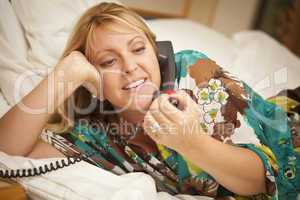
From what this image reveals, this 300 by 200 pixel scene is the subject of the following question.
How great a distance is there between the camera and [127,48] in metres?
0.69

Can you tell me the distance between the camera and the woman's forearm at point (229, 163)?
0.63 meters

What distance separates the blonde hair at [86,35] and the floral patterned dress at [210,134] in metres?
0.03

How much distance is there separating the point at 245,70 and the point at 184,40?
0.66ft

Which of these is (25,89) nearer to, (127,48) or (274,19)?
(127,48)

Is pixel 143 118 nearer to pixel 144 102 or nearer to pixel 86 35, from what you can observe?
pixel 144 102

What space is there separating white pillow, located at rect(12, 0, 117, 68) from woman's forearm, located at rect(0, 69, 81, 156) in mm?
126

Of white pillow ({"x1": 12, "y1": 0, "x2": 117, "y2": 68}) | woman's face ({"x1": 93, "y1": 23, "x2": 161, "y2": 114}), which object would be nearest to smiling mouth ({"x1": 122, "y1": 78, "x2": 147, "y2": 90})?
woman's face ({"x1": 93, "y1": 23, "x2": 161, "y2": 114})

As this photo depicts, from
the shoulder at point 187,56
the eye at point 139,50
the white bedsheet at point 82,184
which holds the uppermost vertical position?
the eye at point 139,50

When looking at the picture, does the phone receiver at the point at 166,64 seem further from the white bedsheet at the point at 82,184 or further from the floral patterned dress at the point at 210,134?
the white bedsheet at the point at 82,184

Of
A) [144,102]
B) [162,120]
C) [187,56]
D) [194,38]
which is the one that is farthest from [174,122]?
[194,38]

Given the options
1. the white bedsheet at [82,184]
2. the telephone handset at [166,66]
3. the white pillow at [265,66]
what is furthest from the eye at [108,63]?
the white pillow at [265,66]

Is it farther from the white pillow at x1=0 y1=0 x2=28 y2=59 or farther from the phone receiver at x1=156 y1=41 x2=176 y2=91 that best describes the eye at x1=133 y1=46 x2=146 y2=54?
the white pillow at x1=0 y1=0 x2=28 y2=59

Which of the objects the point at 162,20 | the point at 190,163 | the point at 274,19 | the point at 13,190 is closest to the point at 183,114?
the point at 190,163

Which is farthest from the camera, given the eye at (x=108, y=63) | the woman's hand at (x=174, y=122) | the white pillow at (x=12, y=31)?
the white pillow at (x=12, y=31)
